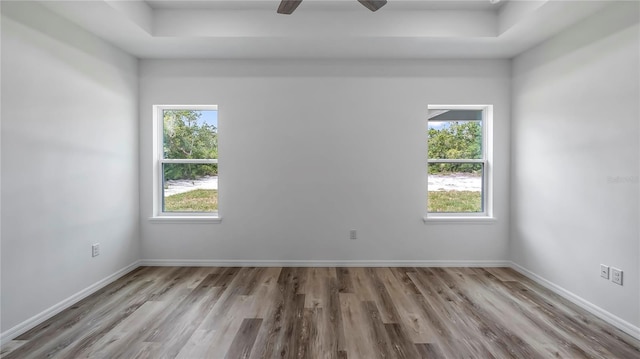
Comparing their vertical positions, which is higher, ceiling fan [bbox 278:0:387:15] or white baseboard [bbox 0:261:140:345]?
ceiling fan [bbox 278:0:387:15]

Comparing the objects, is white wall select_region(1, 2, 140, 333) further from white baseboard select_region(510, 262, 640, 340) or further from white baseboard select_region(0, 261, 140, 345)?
white baseboard select_region(510, 262, 640, 340)

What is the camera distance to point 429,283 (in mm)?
3182

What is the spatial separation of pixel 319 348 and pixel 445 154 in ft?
9.54

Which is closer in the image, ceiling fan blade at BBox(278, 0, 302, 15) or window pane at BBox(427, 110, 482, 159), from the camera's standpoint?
ceiling fan blade at BBox(278, 0, 302, 15)

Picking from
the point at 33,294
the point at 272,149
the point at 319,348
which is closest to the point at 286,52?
the point at 272,149

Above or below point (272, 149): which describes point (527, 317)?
below

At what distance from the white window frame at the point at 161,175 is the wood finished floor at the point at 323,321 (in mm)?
698

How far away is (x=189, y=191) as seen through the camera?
3.90m

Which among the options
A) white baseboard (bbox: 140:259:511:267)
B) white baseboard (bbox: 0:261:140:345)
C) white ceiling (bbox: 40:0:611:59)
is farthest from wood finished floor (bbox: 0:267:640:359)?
white ceiling (bbox: 40:0:611:59)

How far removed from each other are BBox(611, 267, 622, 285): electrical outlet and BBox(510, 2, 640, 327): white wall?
4cm

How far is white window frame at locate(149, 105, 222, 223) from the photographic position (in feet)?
12.2

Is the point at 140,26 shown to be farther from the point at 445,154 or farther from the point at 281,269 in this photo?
the point at 445,154

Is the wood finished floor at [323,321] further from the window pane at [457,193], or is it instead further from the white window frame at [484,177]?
the window pane at [457,193]

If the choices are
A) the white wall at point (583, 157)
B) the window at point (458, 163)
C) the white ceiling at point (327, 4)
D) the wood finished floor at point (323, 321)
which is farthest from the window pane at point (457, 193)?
the white ceiling at point (327, 4)
